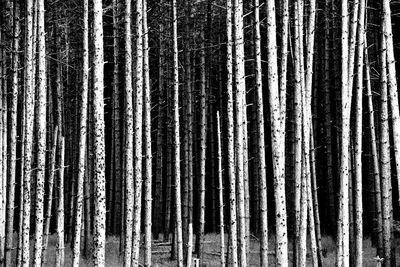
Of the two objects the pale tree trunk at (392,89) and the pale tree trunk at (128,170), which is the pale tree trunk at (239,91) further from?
the pale tree trunk at (392,89)

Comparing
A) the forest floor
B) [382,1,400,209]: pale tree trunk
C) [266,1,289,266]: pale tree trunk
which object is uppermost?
[382,1,400,209]: pale tree trunk

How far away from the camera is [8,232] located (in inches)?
465

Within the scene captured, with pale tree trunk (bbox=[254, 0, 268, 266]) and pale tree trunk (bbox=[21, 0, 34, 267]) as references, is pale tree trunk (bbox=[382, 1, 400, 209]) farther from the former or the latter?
pale tree trunk (bbox=[21, 0, 34, 267])

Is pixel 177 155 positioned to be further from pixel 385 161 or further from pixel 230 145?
pixel 385 161

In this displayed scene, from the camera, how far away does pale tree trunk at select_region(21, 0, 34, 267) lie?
970cm

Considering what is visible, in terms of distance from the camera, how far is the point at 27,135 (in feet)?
32.7

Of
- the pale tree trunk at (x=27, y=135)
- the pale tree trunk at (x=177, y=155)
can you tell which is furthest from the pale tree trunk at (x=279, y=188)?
the pale tree trunk at (x=27, y=135)

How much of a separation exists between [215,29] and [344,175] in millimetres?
9331

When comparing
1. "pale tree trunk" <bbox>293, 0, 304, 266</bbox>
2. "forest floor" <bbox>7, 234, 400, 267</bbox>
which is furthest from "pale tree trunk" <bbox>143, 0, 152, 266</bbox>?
"pale tree trunk" <bbox>293, 0, 304, 266</bbox>

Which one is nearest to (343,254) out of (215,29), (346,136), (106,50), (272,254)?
(346,136)

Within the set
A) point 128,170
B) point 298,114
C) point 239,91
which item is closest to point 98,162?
point 128,170

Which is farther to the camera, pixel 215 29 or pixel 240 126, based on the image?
pixel 215 29

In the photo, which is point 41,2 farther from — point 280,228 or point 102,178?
point 280,228

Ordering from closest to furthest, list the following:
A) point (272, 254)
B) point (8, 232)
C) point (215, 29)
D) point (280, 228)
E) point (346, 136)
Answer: point (280, 228)
point (346, 136)
point (8, 232)
point (272, 254)
point (215, 29)
